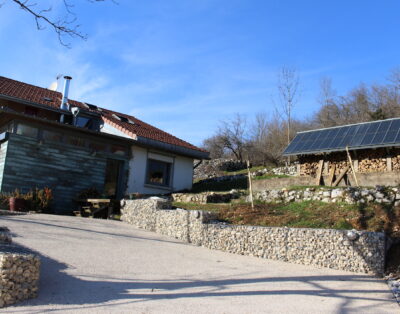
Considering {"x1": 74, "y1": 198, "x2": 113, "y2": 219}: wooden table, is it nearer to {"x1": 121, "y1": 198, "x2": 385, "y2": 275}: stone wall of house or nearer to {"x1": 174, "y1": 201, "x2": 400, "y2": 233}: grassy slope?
{"x1": 121, "y1": 198, "x2": 385, "y2": 275}: stone wall of house

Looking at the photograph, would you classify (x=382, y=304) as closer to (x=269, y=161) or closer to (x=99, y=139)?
(x=99, y=139)

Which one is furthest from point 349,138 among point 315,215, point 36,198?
point 36,198

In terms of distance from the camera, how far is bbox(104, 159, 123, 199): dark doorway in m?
18.9

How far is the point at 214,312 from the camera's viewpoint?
558 cm

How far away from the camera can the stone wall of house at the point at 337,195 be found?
11812mm

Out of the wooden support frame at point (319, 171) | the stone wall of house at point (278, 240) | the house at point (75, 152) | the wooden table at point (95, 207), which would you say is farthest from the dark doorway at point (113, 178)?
the wooden support frame at point (319, 171)

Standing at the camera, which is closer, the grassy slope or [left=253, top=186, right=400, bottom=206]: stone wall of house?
the grassy slope

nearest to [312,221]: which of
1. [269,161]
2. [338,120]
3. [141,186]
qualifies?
[141,186]

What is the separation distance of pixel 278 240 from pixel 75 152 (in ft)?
35.9

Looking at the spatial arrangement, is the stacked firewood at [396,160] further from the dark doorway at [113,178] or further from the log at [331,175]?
the dark doorway at [113,178]

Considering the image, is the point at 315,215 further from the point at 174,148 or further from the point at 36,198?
the point at 36,198

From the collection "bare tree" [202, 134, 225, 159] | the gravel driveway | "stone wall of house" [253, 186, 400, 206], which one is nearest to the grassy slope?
"stone wall of house" [253, 186, 400, 206]

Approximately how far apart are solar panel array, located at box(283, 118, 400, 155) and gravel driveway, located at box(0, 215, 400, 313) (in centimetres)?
901

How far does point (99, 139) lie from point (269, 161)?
14.8 metres
